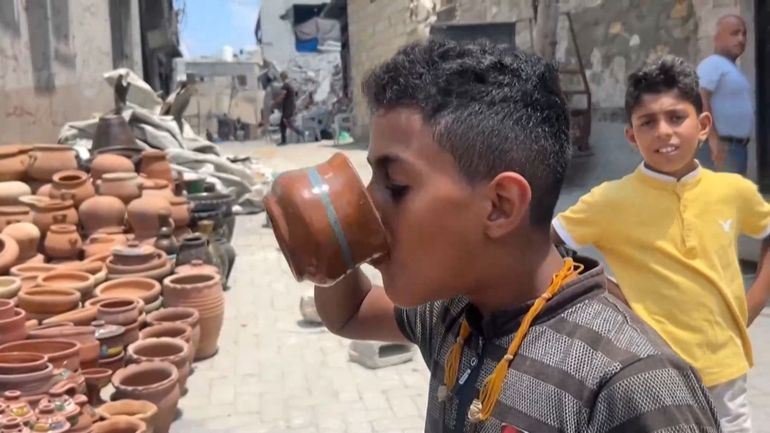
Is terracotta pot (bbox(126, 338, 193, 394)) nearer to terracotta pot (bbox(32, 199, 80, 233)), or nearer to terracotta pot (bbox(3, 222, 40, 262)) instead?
terracotta pot (bbox(3, 222, 40, 262))

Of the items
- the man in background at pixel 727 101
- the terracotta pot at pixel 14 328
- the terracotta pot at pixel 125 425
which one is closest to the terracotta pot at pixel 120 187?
the terracotta pot at pixel 14 328

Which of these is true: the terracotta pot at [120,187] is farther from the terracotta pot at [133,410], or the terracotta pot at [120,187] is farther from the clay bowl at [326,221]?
the clay bowl at [326,221]

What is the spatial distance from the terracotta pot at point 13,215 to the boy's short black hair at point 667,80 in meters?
4.38

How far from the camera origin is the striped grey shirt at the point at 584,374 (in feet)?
3.20

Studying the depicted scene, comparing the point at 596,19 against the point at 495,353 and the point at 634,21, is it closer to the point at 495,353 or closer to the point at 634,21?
the point at 634,21

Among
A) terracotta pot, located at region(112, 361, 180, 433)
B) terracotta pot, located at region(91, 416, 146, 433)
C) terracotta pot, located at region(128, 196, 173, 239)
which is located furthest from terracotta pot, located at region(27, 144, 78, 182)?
terracotta pot, located at region(91, 416, 146, 433)

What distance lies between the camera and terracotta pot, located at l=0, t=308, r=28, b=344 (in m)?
3.73

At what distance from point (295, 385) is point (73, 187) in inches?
98.5

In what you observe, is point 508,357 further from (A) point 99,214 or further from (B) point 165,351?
(A) point 99,214

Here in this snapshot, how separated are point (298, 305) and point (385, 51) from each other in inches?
485

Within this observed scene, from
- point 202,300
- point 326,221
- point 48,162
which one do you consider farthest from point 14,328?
point 326,221

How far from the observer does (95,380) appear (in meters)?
3.78

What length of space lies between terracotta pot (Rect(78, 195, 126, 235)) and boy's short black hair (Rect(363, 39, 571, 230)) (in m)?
5.13

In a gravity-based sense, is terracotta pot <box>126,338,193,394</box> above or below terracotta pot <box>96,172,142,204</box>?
below
